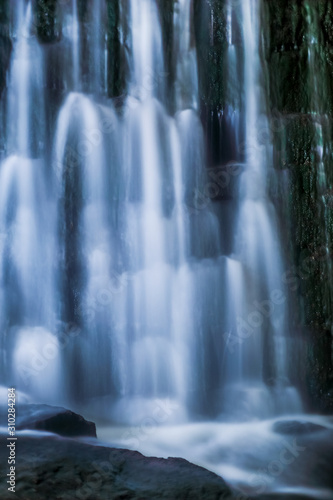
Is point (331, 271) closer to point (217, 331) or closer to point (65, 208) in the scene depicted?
point (217, 331)

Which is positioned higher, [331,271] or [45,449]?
[331,271]

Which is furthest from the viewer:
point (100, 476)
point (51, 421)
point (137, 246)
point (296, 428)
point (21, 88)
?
point (21, 88)

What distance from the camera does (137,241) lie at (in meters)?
6.84

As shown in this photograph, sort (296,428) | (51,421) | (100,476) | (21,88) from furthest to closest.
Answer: (21,88) < (296,428) < (51,421) < (100,476)

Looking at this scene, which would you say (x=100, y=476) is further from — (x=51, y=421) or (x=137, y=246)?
(x=137, y=246)

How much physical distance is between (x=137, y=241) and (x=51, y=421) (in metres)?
2.85

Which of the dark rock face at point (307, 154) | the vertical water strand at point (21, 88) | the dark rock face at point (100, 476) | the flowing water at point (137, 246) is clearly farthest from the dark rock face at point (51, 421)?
the vertical water strand at point (21, 88)

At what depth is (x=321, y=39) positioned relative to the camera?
24.7 ft

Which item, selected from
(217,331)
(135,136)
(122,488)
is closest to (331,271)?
(217,331)

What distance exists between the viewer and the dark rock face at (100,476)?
3508 millimetres

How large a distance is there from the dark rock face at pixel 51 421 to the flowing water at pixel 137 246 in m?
1.27

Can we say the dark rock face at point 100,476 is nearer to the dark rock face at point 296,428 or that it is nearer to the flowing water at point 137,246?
the dark rock face at point 296,428

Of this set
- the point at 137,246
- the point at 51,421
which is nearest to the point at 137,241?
the point at 137,246

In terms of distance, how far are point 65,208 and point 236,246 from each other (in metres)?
2.21
